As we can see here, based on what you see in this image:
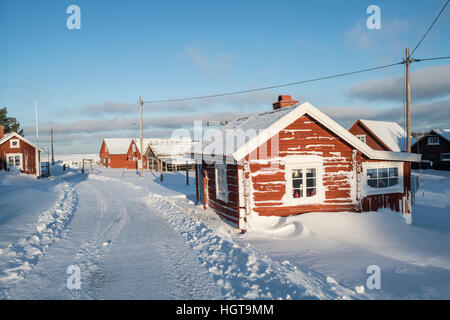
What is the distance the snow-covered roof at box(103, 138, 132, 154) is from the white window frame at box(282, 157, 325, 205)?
162 feet

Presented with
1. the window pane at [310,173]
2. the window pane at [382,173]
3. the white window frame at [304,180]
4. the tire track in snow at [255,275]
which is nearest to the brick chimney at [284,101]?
the white window frame at [304,180]

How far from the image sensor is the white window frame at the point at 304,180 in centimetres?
1090

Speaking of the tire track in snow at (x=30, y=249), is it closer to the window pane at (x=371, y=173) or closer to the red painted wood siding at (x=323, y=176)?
the red painted wood siding at (x=323, y=176)

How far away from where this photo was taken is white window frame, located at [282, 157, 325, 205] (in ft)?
35.8

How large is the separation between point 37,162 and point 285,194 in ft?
109

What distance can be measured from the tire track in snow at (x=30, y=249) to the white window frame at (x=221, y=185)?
20.1 feet

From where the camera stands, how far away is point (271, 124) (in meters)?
10.7

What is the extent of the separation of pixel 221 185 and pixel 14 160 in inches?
1205

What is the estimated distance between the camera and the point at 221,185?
1262cm

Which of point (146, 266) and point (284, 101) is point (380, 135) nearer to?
point (284, 101)

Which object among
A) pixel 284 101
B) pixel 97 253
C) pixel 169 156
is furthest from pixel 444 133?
pixel 97 253

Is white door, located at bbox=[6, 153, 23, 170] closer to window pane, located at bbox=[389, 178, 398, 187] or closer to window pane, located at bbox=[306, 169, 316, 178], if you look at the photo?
window pane, located at bbox=[306, 169, 316, 178]
